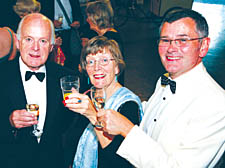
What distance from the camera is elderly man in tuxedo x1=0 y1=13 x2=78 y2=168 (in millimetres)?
2045

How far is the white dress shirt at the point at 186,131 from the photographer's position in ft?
4.95

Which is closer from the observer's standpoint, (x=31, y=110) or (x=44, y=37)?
(x=31, y=110)

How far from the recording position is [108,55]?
2236 millimetres

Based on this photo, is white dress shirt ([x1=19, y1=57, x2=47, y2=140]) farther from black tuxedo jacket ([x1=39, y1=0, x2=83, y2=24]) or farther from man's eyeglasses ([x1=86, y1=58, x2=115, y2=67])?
black tuxedo jacket ([x1=39, y1=0, x2=83, y2=24])

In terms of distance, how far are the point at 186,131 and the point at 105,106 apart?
76 cm

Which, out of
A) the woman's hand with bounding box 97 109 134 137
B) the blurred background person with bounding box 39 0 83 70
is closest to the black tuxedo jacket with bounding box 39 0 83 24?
the blurred background person with bounding box 39 0 83 70

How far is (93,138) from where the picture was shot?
2.09 m

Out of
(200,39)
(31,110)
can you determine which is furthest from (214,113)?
(31,110)

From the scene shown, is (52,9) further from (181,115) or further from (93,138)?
(181,115)

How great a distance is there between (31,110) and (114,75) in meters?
0.83

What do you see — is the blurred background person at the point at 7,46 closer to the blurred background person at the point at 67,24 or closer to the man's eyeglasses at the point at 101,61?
the man's eyeglasses at the point at 101,61

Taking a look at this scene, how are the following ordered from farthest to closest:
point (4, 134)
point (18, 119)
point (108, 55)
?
point (108, 55), point (4, 134), point (18, 119)

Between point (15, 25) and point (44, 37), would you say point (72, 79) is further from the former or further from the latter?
point (15, 25)

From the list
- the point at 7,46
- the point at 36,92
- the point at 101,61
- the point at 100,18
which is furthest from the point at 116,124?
the point at 100,18
